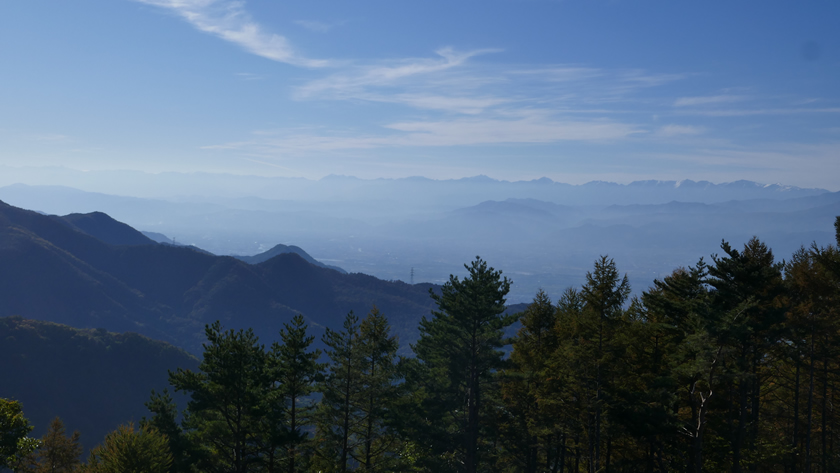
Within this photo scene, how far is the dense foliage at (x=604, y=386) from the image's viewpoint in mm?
18094

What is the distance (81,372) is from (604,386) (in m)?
140

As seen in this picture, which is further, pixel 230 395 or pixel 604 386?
pixel 230 395

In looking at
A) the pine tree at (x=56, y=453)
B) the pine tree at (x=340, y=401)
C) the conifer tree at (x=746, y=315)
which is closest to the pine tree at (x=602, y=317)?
the conifer tree at (x=746, y=315)

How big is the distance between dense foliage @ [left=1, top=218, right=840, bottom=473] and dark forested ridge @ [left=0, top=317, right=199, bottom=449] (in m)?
103

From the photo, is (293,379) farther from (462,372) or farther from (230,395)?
(462,372)

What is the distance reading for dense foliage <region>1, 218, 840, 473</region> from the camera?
18.1 metres

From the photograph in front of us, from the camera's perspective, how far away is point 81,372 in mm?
120812

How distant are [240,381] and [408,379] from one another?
10.4m

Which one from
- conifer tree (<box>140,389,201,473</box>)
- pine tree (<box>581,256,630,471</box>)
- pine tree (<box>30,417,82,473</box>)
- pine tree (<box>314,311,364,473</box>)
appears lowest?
pine tree (<box>30,417,82,473</box>)

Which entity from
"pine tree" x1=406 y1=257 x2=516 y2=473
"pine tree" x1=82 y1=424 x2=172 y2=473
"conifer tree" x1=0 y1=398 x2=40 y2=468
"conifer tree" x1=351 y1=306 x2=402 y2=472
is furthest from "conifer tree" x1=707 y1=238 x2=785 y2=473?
"conifer tree" x1=0 y1=398 x2=40 y2=468

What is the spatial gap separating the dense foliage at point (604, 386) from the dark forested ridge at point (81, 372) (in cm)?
10281

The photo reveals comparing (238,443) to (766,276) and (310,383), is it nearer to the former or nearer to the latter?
(310,383)

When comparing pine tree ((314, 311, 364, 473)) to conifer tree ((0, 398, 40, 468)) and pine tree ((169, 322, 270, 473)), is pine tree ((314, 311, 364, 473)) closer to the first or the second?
pine tree ((169, 322, 270, 473))

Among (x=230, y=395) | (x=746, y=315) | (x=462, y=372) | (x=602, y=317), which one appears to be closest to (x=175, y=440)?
(x=230, y=395)
